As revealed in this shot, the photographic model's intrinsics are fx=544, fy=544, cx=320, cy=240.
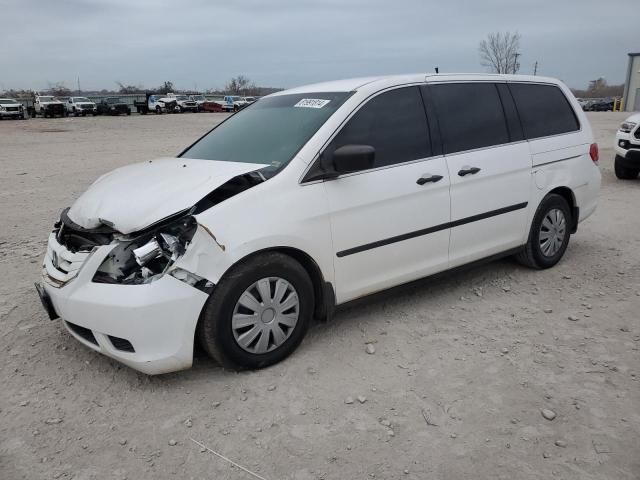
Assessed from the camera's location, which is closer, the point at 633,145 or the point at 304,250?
the point at 304,250

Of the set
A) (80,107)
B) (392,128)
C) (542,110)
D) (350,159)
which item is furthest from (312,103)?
(80,107)

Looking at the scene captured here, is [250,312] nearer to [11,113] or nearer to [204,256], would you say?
[204,256]

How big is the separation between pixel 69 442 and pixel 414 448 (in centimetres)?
175

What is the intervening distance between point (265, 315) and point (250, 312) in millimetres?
103

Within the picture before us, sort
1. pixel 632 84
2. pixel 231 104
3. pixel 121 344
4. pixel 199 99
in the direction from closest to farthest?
pixel 121 344 → pixel 231 104 → pixel 199 99 → pixel 632 84

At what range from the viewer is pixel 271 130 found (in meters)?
3.91

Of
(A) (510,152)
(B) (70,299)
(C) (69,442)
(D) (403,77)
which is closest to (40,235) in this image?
(B) (70,299)

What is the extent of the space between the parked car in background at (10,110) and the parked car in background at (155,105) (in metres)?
9.11

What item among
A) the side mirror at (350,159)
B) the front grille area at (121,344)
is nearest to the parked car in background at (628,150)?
the side mirror at (350,159)

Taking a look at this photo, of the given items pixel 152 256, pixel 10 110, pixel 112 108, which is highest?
pixel 112 108

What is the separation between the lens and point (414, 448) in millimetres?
2680

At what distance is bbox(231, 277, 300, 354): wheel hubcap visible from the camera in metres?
3.20

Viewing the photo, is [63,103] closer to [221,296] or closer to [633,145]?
[633,145]

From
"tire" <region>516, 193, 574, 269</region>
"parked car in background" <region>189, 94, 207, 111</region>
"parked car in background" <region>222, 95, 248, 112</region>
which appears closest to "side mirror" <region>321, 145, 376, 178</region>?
"tire" <region>516, 193, 574, 269</region>
